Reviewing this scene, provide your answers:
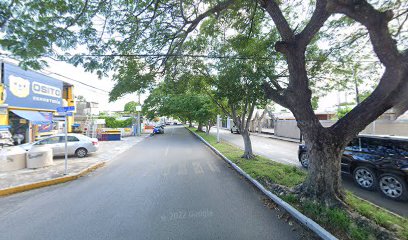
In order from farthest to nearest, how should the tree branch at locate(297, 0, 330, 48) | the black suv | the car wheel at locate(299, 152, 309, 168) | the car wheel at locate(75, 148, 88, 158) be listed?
the car wheel at locate(75, 148, 88, 158) → the car wheel at locate(299, 152, 309, 168) → the black suv → the tree branch at locate(297, 0, 330, 48)

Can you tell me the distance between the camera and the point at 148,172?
8.42m

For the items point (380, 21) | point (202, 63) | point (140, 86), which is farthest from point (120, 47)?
point (380, 21)

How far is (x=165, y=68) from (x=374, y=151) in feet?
24.8

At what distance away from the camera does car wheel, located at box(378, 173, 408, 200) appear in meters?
5.27

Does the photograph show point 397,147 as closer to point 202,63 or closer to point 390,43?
point 390,43

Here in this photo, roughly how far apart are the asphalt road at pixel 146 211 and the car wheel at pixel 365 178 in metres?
3.32

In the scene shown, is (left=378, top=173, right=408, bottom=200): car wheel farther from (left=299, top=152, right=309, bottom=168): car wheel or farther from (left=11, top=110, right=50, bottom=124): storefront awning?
(left=11, top=110, right=50, bottom=124): storefront awning

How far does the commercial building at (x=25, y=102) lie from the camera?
12.9 metres

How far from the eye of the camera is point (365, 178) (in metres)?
6.34

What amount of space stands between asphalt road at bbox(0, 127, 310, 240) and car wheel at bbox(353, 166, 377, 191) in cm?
332

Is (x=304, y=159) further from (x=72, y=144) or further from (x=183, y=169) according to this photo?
(x=72, y=144)

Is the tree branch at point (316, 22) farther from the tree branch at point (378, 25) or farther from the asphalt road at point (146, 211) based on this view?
the asphalt road at point (146, 211)

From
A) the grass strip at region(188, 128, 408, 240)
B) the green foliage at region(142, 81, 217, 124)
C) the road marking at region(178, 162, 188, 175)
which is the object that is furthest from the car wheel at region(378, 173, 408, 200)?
the green foliage at region(142, 81, 217, 124)

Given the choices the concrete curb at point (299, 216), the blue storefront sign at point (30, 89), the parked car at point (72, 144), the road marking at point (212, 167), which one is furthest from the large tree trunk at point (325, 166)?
the blue storefront sign at point (30, 89)
